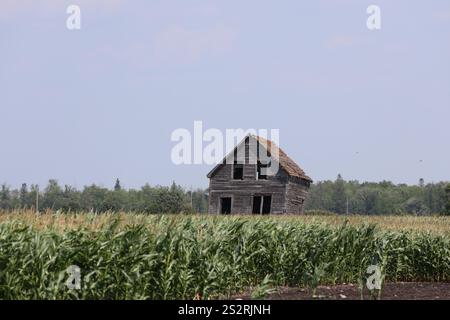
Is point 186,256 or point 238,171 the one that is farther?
point 238,171

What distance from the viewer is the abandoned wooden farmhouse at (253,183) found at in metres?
43.8

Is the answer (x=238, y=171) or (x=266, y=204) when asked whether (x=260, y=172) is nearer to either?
(x=238, y=171)

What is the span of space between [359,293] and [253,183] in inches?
1108

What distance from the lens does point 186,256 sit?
14305 millimetres

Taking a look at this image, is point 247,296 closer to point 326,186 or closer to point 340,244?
point 340,244

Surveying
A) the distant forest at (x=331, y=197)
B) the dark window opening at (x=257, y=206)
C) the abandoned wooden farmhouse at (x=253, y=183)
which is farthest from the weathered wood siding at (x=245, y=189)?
the distant forest at (x=331, y=197)

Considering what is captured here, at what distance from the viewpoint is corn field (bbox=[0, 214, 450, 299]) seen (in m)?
12.2

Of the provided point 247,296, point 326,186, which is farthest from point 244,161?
point 326,186

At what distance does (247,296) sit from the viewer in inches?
591

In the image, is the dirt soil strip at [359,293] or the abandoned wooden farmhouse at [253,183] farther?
the abandoned wooden farmhouse at [253,183]

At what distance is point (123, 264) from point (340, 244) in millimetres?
8336

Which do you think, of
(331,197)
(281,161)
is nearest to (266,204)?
(281,161)

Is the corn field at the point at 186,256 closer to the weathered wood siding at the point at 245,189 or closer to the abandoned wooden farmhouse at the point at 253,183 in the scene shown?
the weathered wood siding at the point at 245,189

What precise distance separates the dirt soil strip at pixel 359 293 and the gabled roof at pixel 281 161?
24839mm
